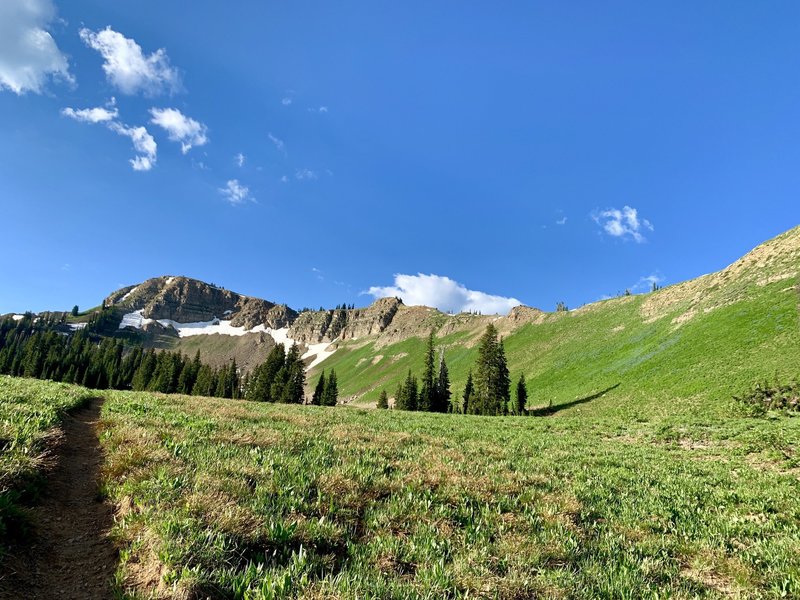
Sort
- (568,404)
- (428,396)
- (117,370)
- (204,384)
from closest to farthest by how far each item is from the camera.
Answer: (568,404)
(428,396)
(204,384)
(117,370)

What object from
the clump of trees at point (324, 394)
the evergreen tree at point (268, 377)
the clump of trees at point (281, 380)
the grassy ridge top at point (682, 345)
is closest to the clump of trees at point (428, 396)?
the grassy ridge top at point (682, 345)

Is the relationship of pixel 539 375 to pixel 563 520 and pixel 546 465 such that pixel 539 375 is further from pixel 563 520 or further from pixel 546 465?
pixel 563 520

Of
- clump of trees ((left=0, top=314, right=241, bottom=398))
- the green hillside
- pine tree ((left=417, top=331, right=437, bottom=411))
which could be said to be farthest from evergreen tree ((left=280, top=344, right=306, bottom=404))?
the green hillside

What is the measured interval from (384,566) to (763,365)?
5483 cm

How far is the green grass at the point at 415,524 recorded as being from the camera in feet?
14.9

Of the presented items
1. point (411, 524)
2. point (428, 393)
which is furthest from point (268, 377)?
point (411, 524)

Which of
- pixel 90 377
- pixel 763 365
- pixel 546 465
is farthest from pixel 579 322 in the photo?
pixel 90 377

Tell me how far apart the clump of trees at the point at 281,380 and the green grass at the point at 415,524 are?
231 feet

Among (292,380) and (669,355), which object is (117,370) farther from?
(669,355)

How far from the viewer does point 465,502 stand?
7.59 m

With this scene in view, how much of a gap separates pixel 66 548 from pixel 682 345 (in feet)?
239

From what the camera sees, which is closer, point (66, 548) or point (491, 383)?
point (66, 548)

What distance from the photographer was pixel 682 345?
194 feet

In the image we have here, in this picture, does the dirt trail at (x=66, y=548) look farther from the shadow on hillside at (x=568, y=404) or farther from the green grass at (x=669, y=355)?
the shadow on hillside at (x=568, y=404)
